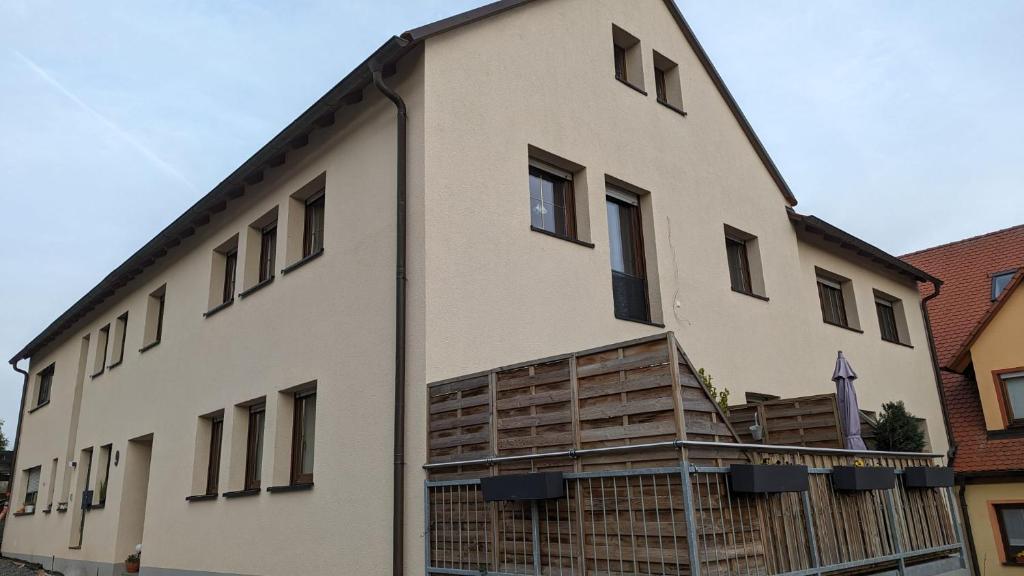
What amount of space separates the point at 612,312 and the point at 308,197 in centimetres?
451

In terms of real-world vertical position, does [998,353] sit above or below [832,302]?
below

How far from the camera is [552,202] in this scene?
971 cm

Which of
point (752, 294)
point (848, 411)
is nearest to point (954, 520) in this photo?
point (848, 411)

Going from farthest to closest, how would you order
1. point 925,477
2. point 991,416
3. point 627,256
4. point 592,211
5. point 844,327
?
point 991,416
point 844,327
point 627,256
point 592,211
point 925,477

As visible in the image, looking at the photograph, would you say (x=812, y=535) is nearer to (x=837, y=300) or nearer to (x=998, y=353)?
(x=837, y=300)

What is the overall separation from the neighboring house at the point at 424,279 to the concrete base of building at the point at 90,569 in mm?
92

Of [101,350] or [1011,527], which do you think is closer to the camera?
[1011,527]

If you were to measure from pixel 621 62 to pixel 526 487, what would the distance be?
784 cm

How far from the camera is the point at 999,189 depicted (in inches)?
1688

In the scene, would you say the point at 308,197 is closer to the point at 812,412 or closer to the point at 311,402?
the point at 311,402

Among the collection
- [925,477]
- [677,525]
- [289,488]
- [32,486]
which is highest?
[32,486]

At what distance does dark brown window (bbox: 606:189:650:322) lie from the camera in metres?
10.1

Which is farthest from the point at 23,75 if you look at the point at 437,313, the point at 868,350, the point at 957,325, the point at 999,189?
the point at 999,189

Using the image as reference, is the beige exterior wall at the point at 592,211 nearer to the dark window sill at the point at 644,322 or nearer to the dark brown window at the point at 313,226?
the dark window sill at the point at 644,322
